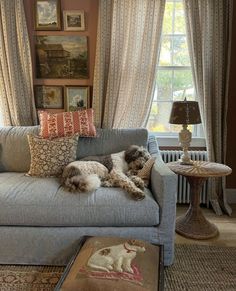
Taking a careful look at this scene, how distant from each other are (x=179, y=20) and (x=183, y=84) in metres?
0.68

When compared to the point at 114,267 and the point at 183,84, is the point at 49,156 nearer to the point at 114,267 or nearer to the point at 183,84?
the point at 114,267

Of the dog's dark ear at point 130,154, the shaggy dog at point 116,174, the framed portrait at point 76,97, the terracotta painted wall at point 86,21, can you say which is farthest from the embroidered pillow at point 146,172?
the terracotta painted wall at point 86,21

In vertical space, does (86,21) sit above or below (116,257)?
above

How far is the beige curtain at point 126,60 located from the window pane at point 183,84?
1.22 feet

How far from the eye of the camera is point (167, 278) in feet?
6.46

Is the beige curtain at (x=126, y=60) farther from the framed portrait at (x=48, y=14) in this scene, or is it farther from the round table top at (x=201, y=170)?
the round table top at (x=201, y=170)

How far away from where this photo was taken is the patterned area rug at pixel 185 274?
1.87 m

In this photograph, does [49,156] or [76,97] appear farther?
[76,97]

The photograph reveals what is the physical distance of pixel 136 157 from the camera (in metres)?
2.42

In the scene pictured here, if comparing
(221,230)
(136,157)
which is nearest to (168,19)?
(136,157)

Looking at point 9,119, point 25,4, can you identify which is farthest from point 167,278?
point 25,4

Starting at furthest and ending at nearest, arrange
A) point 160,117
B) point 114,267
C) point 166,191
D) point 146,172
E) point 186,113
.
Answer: point 160,117 < point 186,113 < point 146,172 < point 166,191 < point 114,267

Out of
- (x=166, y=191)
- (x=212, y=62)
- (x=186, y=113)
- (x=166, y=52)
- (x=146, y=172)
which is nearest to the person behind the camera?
(x=166, y=191)

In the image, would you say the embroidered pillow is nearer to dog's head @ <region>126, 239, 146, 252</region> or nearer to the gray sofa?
the gray sofa
